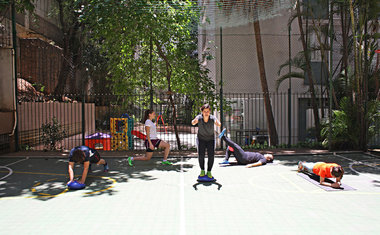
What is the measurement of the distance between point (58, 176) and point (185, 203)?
12.2 ft

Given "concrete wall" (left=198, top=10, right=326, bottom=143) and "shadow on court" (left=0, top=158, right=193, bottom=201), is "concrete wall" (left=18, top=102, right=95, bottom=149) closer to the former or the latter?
"shadow on court" (left=0, top=158, right=193, bottom=201)

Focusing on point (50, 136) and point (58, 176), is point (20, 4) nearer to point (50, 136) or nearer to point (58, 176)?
point (50, 136)

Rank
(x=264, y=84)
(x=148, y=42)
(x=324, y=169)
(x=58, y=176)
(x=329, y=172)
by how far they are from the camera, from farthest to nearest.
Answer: (x=264, y=84)
(x=148, y=42)
(x=58, y=176)
(x=324, y=169)
(x=329, y=172)

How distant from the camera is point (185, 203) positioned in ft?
18.4

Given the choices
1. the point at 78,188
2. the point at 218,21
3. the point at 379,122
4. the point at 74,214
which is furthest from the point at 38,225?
the point at 379,122

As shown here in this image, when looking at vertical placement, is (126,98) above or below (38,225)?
above

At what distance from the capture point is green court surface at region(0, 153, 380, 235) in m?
4.51

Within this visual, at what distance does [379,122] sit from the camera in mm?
11703

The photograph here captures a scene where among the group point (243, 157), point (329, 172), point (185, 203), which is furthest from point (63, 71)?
point (329, 172)

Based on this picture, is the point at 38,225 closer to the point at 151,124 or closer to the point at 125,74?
the point at 151,124

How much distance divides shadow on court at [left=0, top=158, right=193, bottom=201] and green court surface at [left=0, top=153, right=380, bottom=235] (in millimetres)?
20

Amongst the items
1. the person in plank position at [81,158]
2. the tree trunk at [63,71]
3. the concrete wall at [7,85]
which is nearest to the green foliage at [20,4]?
the concrete wall at [7,85]

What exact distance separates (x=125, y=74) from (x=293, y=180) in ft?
25.3

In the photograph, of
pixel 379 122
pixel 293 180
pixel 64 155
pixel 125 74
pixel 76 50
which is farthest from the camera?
pixel 76 50
